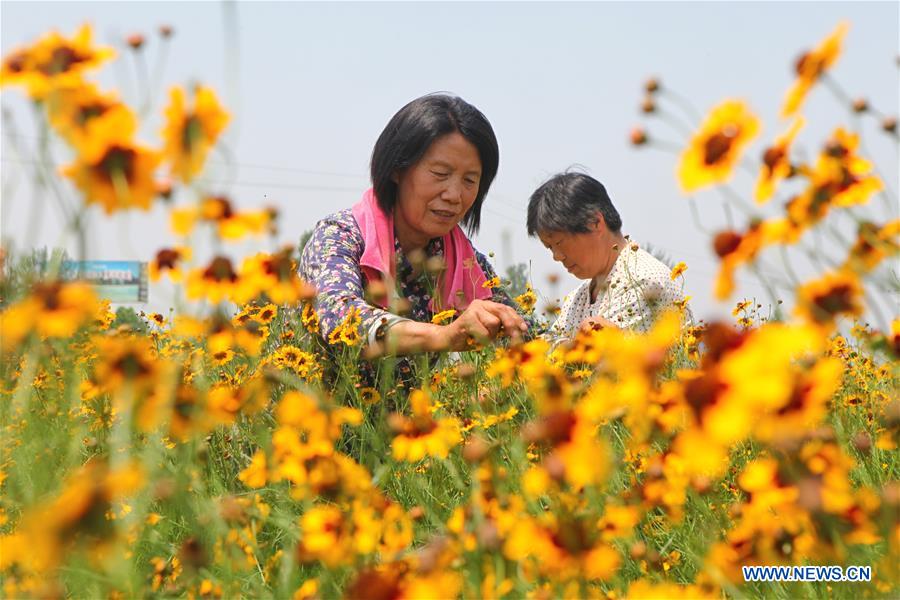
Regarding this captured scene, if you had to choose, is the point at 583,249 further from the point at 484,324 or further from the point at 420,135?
the point at 484,324

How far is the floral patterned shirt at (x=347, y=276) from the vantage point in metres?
1.71

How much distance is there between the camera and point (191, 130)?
66cm

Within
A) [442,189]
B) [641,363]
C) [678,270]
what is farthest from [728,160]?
[442,189]

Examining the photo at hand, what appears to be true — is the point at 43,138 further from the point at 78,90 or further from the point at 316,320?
the point at 316,320

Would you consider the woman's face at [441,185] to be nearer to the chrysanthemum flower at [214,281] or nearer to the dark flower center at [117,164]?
the chrysanthemum flower at [214,281]

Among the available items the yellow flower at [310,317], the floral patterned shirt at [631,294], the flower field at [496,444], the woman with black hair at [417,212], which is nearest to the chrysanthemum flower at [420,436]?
the flower field at [496,444]

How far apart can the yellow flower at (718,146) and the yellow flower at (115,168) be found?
0.41 m

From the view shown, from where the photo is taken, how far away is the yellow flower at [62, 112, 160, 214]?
613mm

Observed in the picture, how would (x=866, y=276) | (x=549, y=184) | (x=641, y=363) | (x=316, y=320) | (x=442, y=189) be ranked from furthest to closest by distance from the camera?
(x=549, y=184) → (x=442, y=189) → (x=316, y=320) → (x=866, y=276) → (x=641, y=363)

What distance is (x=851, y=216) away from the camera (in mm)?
701

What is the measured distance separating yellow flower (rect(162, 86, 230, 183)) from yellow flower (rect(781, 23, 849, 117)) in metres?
0.45

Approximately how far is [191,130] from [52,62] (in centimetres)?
14

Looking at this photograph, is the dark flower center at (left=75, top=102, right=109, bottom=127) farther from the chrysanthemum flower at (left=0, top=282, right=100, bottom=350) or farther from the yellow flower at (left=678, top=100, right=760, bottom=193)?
the yellow flower at (left=678, top=100, right=760, bottom=193)

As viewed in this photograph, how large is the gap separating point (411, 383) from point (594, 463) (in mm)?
1625
